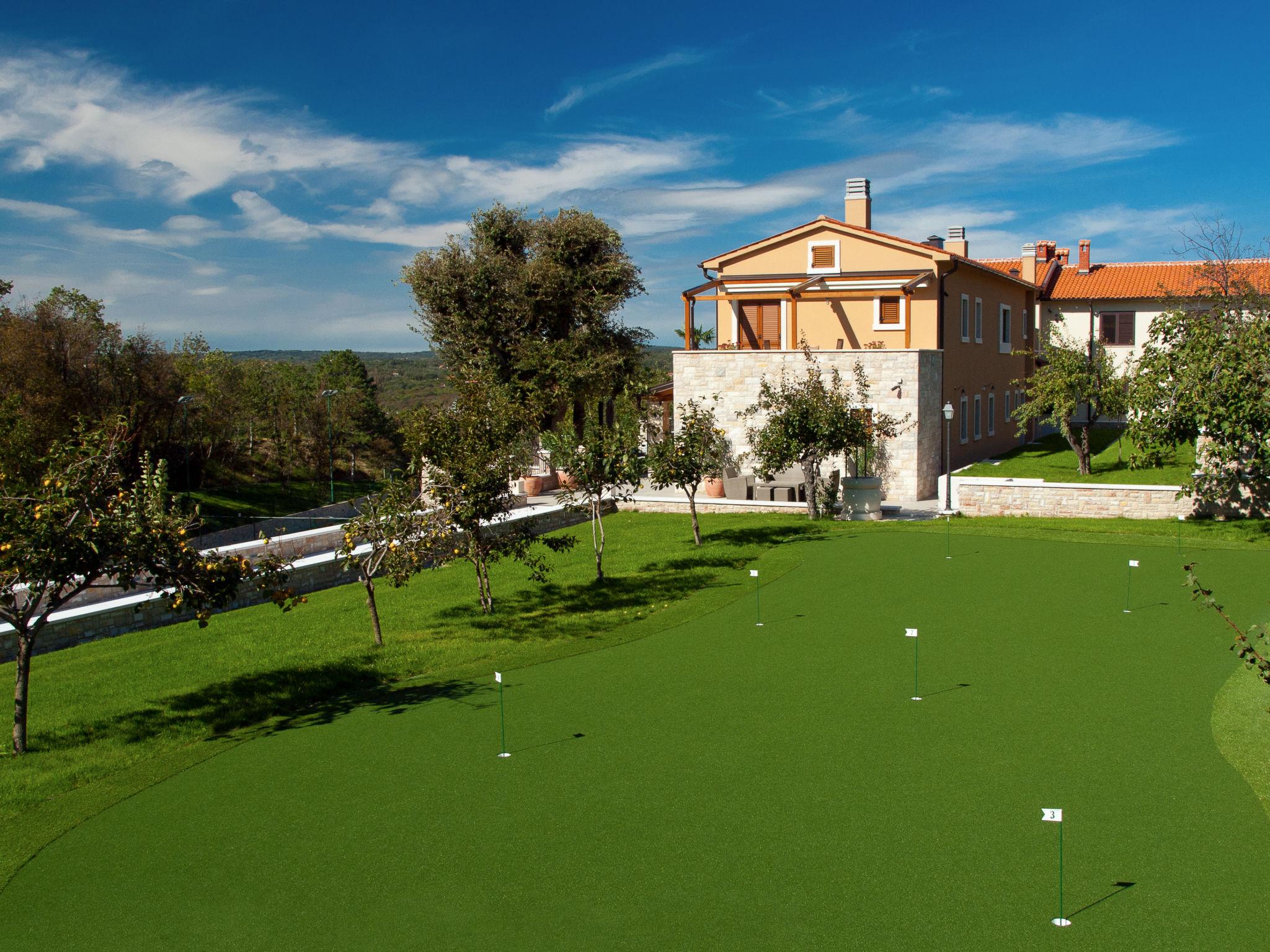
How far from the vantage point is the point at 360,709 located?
11.0m

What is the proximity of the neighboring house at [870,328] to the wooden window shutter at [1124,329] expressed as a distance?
789cm

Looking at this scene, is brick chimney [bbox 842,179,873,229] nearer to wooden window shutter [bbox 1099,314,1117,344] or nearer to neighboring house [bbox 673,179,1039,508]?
neighboring house [bbox 673,179,1039,508]

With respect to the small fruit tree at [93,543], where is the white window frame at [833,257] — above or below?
above

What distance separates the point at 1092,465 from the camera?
29188mm

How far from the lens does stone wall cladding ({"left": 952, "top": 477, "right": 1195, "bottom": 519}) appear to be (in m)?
21.6

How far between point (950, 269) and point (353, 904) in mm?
27230

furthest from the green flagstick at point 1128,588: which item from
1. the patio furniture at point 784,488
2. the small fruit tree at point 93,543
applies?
the patio furniture at point 784,488

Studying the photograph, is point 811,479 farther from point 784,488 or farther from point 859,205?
point 859,205

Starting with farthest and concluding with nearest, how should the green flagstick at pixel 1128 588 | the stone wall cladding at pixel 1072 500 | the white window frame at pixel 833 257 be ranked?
1. the white window frame at pixel 833 257
2. the stone wall cladding at pixel 1072 500
3. the green flagstick at pixel 1128 588

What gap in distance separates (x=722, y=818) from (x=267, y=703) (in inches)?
247

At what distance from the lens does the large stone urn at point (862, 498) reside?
78.9ft

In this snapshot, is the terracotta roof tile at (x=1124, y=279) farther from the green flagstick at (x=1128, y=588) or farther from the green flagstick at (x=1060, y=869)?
the green flagstick at (x=1060, y=869)

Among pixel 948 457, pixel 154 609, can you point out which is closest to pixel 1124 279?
pixel 948 457

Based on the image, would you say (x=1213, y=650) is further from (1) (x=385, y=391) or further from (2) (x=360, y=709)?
(1) (x=385, y=391)
